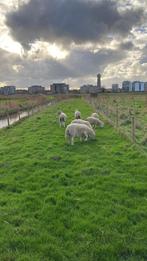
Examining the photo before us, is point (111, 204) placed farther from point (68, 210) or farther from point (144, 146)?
point (144, 146)

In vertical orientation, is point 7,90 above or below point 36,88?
below

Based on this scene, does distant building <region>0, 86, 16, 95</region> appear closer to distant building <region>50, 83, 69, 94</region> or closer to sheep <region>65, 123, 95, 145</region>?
distant building <region>50, 83, 69, 94</region>

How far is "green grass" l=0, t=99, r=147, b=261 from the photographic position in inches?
237

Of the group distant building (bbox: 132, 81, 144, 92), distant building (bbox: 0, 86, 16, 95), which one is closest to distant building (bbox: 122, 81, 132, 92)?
distant building (bbox: 132, 81, 144, 92)

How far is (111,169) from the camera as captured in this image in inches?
454

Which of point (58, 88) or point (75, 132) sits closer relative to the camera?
point (75, 132)

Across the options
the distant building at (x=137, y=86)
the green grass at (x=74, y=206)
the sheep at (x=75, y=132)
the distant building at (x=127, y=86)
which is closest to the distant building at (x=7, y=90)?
the distant building at (x=127, y=86)

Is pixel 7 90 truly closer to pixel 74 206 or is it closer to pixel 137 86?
pixel 137 86

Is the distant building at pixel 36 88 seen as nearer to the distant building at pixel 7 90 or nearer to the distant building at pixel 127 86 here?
the distant building at pixel 7 90

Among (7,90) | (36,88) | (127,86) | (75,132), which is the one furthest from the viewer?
(127,86)

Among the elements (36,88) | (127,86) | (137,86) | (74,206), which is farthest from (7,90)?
(74,206)

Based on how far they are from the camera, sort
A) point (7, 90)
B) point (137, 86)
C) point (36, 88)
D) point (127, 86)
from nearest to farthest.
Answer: point (7, 90) < point (137, 86) < point (36, 88) < point (127, 86)

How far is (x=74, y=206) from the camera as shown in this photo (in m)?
8.04

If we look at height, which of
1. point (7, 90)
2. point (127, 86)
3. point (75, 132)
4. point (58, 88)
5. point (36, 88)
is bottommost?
point (75, 132)
